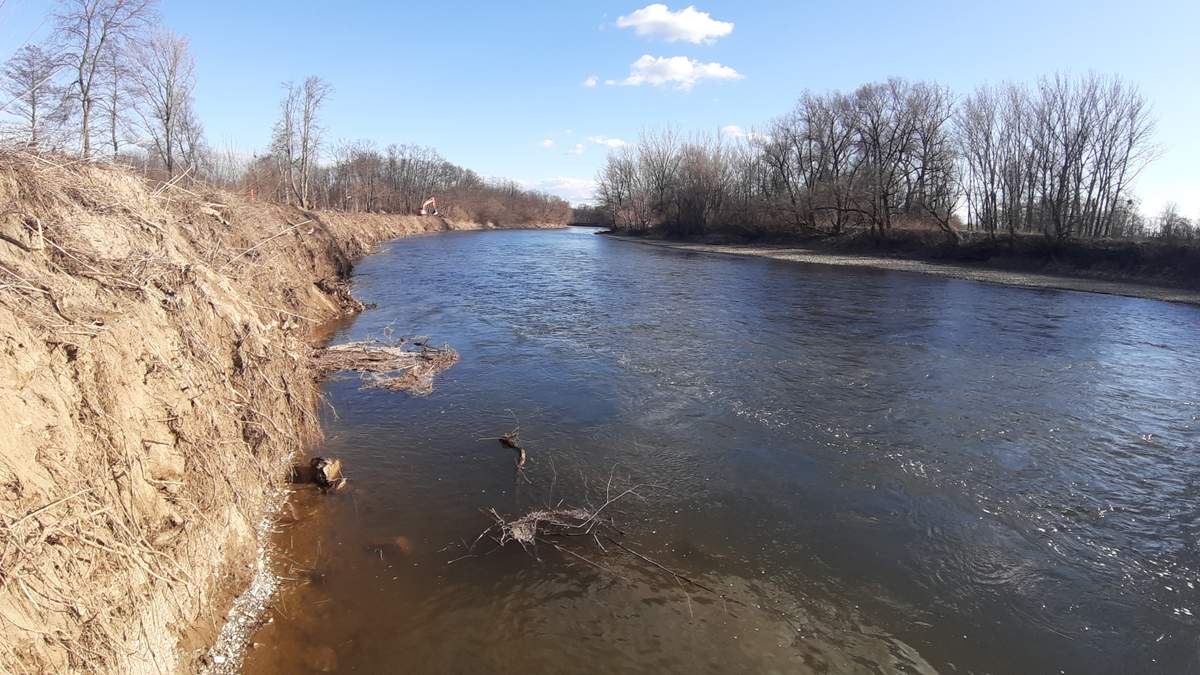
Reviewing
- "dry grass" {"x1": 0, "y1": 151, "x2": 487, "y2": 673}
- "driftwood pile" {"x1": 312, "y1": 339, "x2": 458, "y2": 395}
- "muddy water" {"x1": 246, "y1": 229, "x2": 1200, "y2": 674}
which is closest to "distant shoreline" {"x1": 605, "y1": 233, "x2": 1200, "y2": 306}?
"muddy water" {"x1": 246, "y1": 229, "x2": 1200, "y2": 674}

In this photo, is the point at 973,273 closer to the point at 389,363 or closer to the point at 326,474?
the point at 389,363

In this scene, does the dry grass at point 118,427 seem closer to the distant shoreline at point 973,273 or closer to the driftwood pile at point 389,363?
the driftwood pile at point 389,363

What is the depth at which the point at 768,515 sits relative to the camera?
21.4 ft

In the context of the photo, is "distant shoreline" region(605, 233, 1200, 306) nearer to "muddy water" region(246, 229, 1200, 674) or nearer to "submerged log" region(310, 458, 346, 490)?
"muddy water" region(246, 229, 1200, 674)

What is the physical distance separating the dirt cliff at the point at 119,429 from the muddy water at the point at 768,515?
2.65ft

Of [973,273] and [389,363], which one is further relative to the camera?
[973,273]

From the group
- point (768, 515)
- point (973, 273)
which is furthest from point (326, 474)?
point (973, 273)

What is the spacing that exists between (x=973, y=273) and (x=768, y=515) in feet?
107

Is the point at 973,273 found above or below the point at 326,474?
above

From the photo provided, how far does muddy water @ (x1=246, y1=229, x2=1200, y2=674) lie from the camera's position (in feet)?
15.2

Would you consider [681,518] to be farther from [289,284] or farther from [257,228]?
[257,228]

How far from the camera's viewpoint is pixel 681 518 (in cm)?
640

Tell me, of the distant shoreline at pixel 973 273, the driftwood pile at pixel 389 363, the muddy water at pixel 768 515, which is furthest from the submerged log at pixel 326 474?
the distant shoreline at pixel 973 273

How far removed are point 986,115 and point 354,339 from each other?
48.3 m
